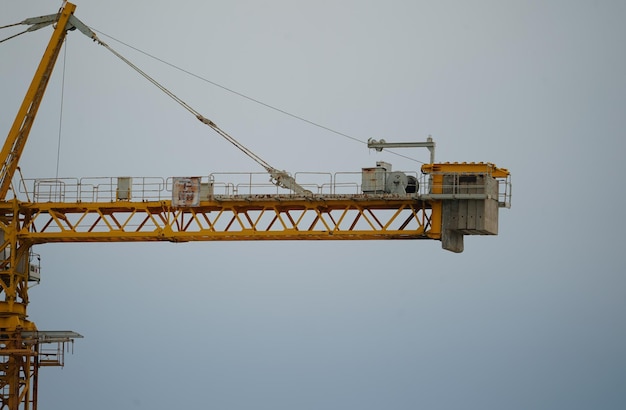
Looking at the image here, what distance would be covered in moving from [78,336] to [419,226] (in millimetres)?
17975

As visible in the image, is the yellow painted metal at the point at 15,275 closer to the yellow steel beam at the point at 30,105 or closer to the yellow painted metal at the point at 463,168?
the yellow steel beam at the point at 30,105

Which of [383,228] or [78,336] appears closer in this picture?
[383,228]

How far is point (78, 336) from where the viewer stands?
272ft

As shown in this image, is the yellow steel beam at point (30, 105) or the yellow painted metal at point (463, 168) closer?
the yellow painted metal at point (463, 168)

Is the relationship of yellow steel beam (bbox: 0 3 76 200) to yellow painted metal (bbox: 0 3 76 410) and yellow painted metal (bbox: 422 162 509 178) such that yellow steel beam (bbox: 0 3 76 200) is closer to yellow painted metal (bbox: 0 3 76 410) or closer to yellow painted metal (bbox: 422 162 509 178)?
yellow painted metal (bbox: 0 3 76 410)

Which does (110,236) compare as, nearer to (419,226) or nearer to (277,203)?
(277,203)

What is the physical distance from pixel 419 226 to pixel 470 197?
2741 mm

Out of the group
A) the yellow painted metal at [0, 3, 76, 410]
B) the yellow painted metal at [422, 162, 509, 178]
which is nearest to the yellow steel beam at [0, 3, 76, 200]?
the yellow painted metal at [0, 3, 76, 410]

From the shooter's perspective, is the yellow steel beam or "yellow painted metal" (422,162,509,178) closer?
"yellow painted metal" (422,162,509,178)

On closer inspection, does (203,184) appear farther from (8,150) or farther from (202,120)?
(8,150)

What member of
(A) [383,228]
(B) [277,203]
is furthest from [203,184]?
(A) [383,228]

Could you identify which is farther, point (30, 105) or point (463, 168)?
point (30, 105)

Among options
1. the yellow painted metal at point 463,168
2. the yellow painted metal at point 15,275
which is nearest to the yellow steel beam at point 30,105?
the yellow painted metal at point 15,275

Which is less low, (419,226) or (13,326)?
(419,226)
